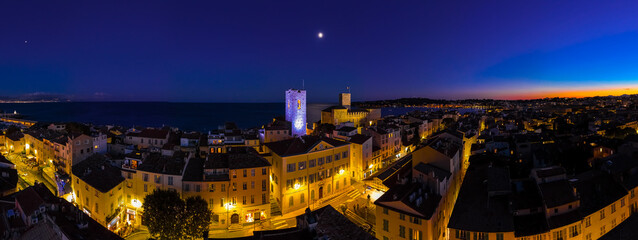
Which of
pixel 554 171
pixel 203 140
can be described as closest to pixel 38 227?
pixel 203 140

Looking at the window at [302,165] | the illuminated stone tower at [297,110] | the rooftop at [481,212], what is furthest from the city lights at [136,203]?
the illuminated stone tower at [297,110]

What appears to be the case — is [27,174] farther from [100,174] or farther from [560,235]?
[560,235]

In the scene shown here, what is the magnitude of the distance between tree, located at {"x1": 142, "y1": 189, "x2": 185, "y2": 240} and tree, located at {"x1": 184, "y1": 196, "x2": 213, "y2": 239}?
404mm

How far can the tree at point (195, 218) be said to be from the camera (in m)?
25.4

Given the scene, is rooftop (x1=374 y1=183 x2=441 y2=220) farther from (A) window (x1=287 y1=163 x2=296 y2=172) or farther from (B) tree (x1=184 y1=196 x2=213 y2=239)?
(B) tree (x1=184 y1=196 x2=213 y2=239)

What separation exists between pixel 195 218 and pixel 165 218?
223cm

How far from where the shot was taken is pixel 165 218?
82.4 feet

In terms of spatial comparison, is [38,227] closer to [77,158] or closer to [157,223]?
[157,223]

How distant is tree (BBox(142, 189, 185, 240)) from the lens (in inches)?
990

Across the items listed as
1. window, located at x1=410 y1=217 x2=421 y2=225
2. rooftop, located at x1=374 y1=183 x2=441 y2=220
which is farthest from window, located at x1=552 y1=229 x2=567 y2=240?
window, located at x1=410 y1=217 x2=421 y2=225

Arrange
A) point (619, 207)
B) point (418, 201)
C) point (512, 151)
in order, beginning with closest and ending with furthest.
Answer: point (418, 201), point (619, 207), point (512, 151)

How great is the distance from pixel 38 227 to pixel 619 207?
3871 centimetres

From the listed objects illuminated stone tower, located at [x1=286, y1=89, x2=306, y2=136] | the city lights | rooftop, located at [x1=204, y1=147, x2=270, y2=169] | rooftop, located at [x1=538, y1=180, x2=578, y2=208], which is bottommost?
the city lights

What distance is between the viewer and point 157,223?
2523 centimetres
